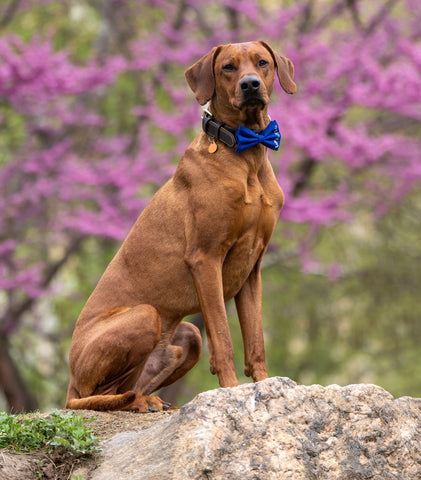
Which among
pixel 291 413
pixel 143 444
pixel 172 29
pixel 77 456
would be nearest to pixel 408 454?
pixel 291 413

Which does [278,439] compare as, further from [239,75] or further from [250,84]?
[239,75]

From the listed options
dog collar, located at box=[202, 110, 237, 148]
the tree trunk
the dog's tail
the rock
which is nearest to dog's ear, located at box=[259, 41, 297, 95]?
dog collar, located at box=[202, 110, 237, 148]

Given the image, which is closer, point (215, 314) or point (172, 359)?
point (215, 314)

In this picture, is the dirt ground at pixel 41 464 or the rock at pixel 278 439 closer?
the rock at pixel 278 439

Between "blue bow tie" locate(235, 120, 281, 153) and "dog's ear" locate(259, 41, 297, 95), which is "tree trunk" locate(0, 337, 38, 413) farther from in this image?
"dog's ear" locate(259, 41, 297, 95)

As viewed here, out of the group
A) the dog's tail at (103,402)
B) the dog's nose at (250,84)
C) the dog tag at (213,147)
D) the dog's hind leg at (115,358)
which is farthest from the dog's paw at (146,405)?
the dog's nose at (250,84)

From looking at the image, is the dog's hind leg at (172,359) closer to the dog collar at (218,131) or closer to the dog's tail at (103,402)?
the dog's tail at (103,402)

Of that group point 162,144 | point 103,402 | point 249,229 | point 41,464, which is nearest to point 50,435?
point 41,464

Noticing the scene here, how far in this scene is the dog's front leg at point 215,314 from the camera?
165 inches

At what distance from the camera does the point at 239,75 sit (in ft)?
13.9

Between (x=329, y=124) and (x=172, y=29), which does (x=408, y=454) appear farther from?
(x=172, y=29)

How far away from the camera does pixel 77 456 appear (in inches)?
148

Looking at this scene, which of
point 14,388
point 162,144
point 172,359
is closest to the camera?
point 172,359

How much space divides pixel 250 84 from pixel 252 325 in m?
1.45
